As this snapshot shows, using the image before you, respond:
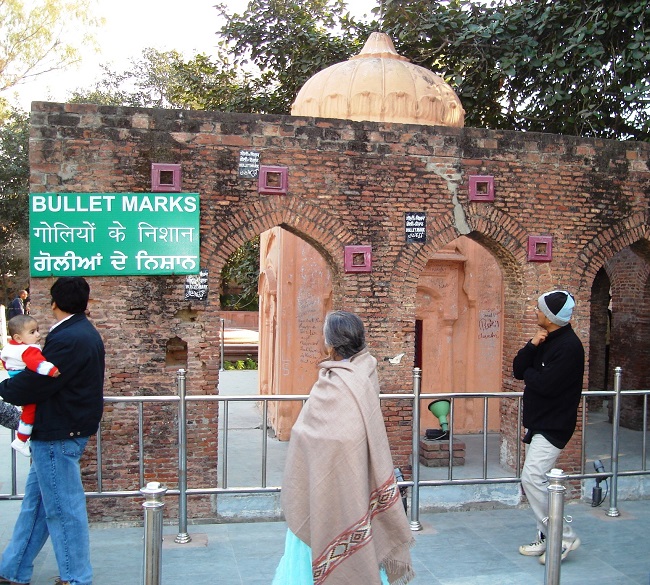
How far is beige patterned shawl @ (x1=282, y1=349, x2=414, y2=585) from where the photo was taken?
3.64m

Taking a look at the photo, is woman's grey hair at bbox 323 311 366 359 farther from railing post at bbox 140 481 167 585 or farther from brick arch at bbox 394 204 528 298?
brick arch at bbox 394 204 528 298

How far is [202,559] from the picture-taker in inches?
240

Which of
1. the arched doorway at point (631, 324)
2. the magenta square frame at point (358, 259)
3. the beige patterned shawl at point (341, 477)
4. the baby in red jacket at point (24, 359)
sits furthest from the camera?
the arched doorway at point (631, 324)

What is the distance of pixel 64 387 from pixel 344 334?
206cm

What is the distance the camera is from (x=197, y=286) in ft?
26.5

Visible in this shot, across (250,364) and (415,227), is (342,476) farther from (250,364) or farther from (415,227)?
(250,364)

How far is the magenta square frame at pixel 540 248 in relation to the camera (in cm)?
905

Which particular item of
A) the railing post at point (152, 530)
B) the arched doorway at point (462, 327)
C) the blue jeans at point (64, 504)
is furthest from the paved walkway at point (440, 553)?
the arched doorway at point (462, 327)

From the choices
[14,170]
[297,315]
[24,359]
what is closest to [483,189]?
[297,315]

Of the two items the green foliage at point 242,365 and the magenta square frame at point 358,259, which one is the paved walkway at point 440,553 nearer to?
the magenta square frame at point 358,259

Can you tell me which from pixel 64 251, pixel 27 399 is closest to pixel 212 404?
pixel 64 251

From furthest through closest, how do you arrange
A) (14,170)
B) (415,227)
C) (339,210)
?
(14,170) < (415,227) < (339,210)

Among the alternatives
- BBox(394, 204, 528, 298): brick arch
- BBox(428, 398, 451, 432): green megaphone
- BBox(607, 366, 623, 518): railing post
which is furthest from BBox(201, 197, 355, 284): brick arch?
BBox(607, 366, 623, 518): railing post

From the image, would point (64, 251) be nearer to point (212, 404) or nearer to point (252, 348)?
point (212, 404)
